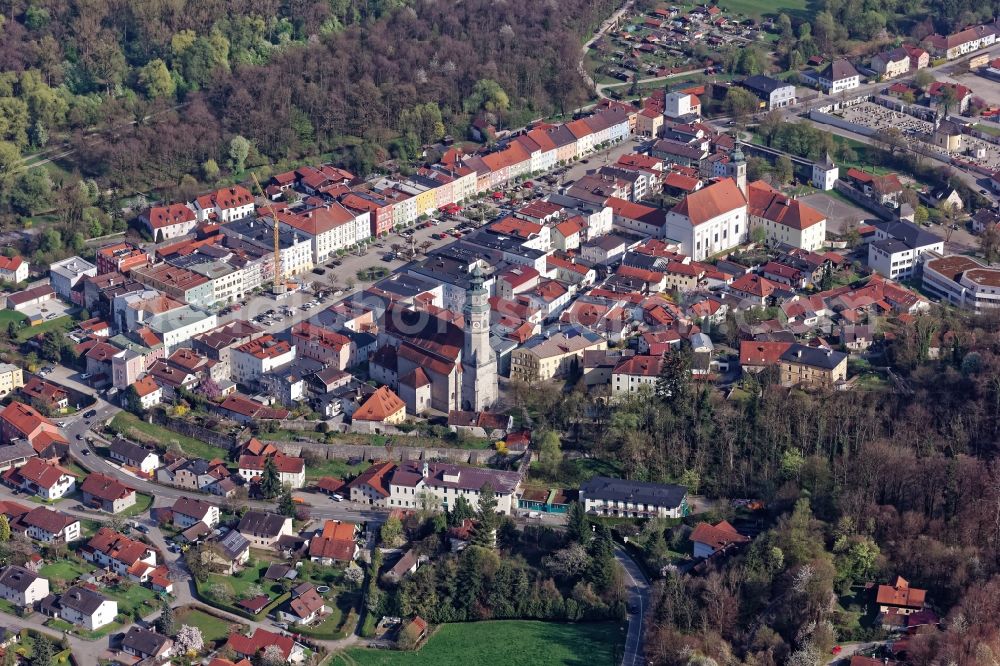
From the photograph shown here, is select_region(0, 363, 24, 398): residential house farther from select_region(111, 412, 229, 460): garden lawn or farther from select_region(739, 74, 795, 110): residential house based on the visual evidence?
select_region(739, 74, 795, 110): residential house

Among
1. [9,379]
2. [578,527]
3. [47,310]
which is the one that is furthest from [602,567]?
[47,310]

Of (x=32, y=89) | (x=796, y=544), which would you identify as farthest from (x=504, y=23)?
(x=796, y=544)

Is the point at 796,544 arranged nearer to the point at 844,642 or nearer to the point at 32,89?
the point at 844,642

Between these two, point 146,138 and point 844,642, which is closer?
point 844,642

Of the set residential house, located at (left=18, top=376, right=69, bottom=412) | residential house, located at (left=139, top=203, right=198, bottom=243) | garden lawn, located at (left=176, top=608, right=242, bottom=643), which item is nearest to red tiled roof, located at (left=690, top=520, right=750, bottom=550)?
garden lawn, located at (left=176, top=608, right=242, bottom=643)

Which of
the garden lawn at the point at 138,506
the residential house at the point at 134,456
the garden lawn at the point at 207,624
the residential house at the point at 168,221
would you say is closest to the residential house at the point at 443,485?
the garden lawn at the point at 207,624
